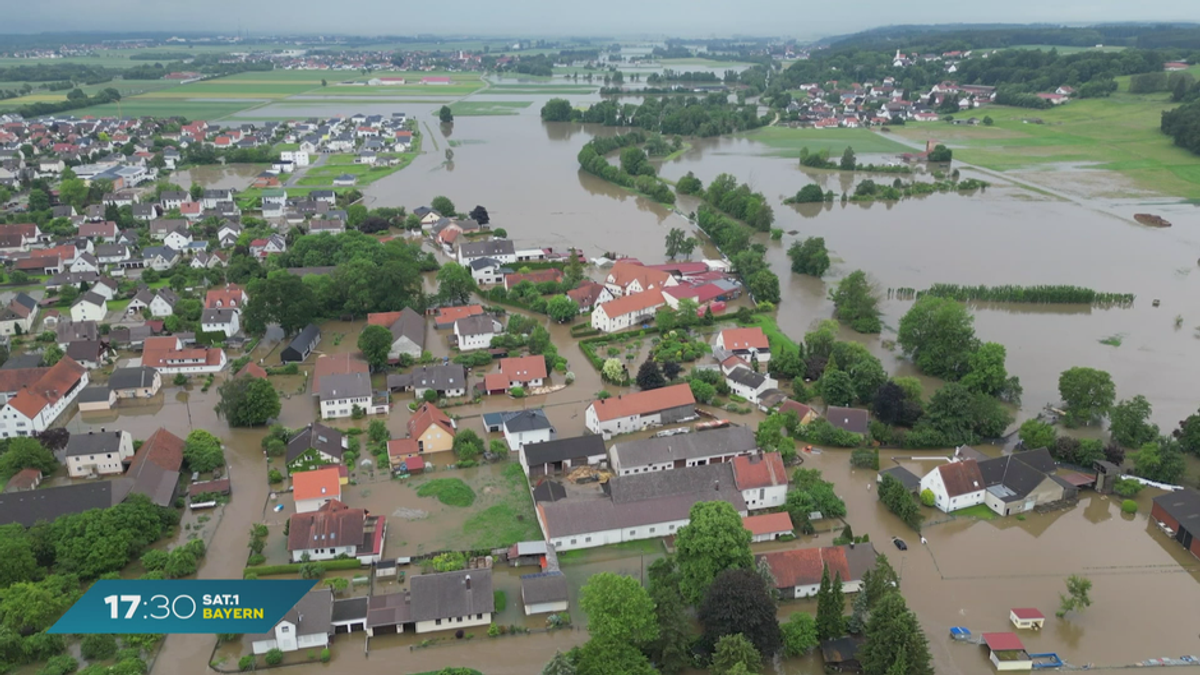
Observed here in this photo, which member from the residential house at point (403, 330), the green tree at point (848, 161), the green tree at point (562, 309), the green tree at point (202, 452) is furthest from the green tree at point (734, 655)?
the green tree at point (848, 161)

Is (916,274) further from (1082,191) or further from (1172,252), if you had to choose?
(1082,191)

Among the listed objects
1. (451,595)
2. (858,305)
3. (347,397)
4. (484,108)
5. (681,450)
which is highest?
(484,108)

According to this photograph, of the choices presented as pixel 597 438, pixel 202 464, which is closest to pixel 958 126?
pixel 597 438

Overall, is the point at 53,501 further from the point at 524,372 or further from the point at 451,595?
the point at 524,372

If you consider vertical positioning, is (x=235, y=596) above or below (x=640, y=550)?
above

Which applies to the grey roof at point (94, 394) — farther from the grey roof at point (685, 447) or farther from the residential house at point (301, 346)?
the grey roof at point (685, 447)

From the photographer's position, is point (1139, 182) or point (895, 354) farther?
point (1139, 182)

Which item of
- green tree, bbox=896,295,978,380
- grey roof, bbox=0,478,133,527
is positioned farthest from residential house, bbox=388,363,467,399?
green tree, bbox=896,295,978,380

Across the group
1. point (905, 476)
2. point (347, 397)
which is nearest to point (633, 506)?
point (905, 476)
